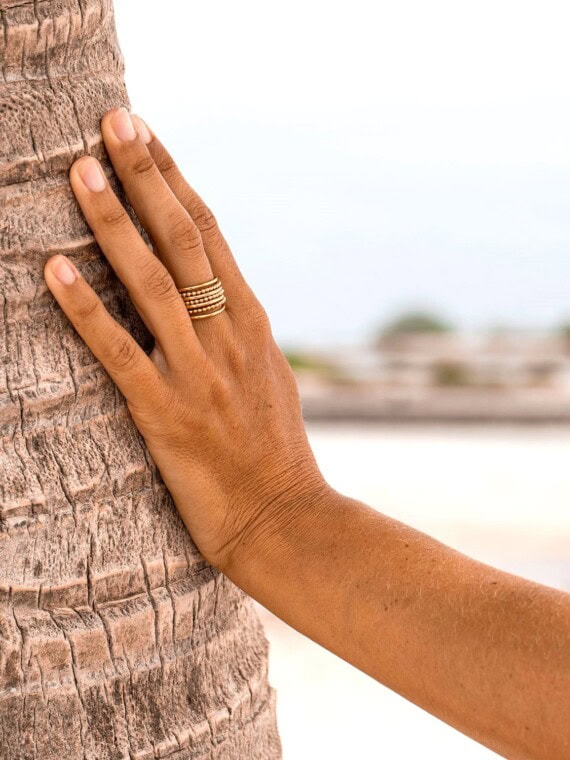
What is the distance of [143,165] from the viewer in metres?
1.54

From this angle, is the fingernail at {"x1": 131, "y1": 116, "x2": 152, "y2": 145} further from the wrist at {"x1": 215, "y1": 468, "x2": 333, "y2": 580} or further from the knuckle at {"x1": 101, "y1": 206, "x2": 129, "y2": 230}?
the wrist at {"x1": 215, "y1": 468, "x2": 333, "y2": 580}

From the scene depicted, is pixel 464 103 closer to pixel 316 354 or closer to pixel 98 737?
pixel 316 354

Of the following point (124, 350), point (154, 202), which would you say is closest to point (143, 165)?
point (154, 202)

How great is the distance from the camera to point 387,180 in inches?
1918

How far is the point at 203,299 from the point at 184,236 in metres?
0.10

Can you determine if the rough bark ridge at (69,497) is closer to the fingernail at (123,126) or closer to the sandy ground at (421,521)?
the fingernail at (123,126)

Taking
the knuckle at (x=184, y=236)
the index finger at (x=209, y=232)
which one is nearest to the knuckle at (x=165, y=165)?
the index finger at (x=209, y=232)

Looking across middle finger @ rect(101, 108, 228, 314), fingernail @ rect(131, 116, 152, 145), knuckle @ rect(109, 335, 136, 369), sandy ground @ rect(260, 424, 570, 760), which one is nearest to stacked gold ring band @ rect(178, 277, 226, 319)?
middle finger @ rect(101, 108, 228, 314)

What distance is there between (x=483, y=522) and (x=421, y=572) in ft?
23.4

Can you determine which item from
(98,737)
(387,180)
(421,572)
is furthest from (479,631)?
(387,180)

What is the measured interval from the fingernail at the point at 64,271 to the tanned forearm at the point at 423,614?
0.46 meters

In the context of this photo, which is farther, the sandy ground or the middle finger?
the sandy ground

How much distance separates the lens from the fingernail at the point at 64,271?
147 centimetres

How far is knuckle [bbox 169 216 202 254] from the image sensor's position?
1551mm
